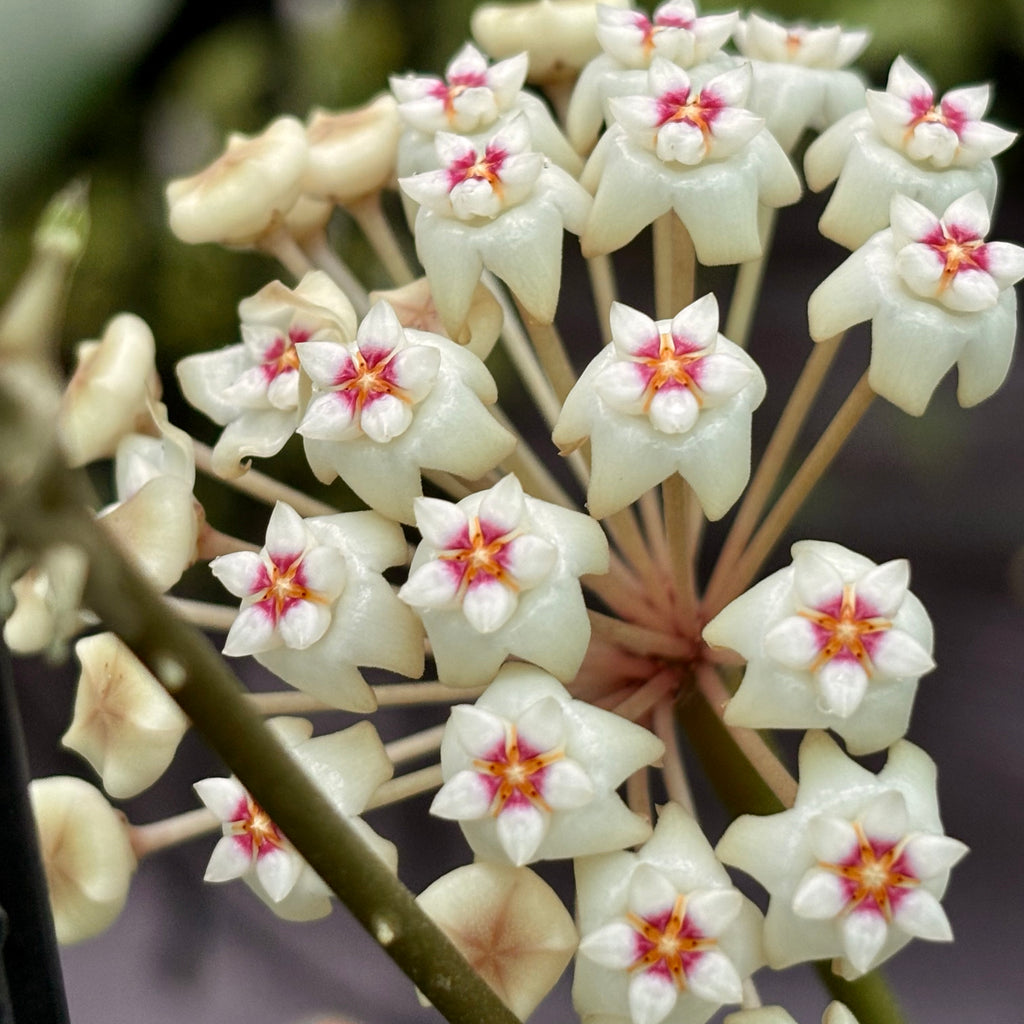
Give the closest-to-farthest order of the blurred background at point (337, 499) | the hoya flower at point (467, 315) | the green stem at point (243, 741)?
the green stem at point (243, 741) → the hoya flower at point (467, 315) → the blurred background at point (337, 499)

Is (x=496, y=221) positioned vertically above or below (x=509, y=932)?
above

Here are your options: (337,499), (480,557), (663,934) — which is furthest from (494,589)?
(337,499)

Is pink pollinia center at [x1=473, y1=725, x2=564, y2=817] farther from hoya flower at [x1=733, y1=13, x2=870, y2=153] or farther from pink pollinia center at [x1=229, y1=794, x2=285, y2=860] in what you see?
hoya flower at [x1=733, y1=13, x2=870, y2=153]

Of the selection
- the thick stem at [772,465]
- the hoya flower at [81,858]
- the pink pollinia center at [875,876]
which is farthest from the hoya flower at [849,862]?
the hoya flower at [81,858]

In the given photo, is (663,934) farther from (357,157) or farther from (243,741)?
(357,157)

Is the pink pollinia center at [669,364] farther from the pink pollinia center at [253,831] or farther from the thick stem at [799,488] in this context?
the pink pollinia center at [253,831]

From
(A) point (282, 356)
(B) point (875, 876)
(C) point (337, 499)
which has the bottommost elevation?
(C) point (337, 499)

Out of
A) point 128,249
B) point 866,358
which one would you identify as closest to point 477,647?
point 128,249

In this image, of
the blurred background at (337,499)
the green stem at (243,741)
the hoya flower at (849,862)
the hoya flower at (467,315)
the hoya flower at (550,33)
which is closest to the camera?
the green stem at (243,741)
